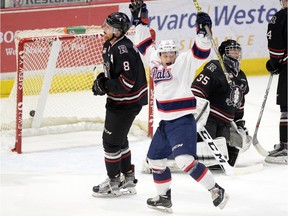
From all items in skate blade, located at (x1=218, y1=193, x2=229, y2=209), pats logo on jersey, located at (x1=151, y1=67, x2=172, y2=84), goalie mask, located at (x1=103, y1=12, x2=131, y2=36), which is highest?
goalie mask, located at (x1=103, y1=12, x2=131, y2=36)

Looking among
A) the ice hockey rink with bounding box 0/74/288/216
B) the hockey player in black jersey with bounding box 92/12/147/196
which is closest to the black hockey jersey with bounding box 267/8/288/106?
the ice hockey rink with bounding box 0/74/288/216

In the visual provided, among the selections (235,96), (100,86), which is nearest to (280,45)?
(235,96)

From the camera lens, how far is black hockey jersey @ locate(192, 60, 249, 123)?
20.3 feet

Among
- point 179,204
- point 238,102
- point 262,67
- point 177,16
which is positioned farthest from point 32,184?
point 262,67

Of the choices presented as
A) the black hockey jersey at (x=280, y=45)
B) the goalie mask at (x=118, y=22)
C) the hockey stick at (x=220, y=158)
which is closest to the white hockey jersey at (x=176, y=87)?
the goalie mask at (x=118, y=22)

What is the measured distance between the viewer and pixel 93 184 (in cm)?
595

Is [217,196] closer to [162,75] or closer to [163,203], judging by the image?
[163,203]

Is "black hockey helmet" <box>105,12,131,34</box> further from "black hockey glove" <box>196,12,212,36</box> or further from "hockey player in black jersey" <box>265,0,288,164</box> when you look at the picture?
"hockey player in black jersey" <box>265,0,288,164</box>

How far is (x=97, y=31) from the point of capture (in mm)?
7117

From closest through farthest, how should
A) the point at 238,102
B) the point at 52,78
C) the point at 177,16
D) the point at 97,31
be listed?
1. the point at 238,102
2. the point at 97,31
3. the point at 52,78
4. the point at 177,16

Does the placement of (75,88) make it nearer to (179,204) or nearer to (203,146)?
(203,146)

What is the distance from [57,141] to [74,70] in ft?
3.31

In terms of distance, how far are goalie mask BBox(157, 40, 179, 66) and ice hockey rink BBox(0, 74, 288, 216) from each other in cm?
89

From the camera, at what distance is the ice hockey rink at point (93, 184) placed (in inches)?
212
